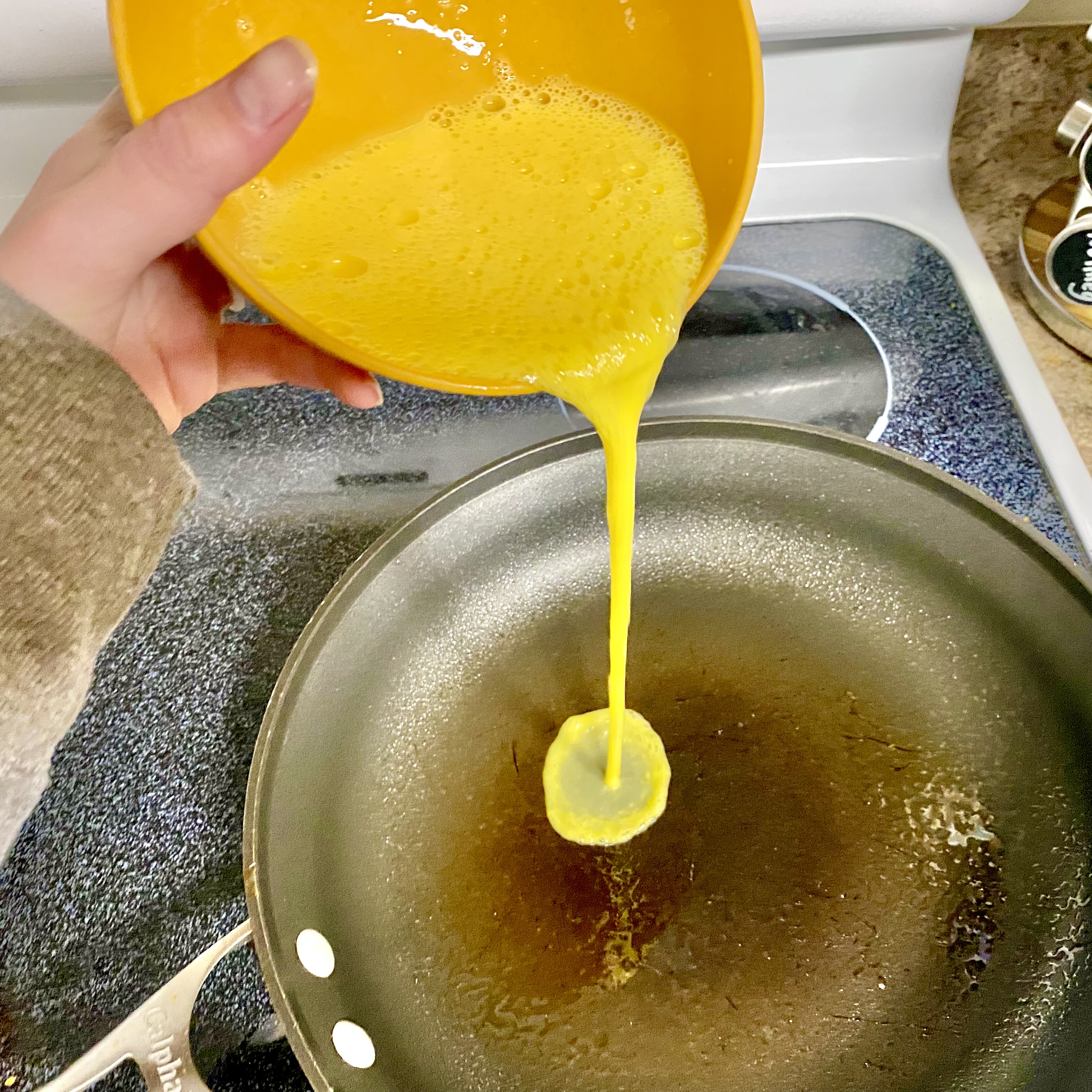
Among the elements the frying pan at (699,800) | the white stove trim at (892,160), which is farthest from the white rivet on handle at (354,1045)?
the white stove trim at (892,160)

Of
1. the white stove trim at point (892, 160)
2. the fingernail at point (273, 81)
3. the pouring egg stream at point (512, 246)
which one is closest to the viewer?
the fingernail at point (273, 81)

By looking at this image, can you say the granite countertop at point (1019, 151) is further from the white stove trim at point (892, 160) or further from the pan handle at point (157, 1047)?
the pan handle at point (157, 1047)

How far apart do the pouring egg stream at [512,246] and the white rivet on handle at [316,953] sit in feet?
0.93

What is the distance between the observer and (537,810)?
51 centimetres

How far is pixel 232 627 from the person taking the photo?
57 cm

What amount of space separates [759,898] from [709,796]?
0.20 feet

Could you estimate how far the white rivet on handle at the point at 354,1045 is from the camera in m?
0.42

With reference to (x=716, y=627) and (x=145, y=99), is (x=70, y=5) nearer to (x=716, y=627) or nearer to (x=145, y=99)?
(x=145, y=99)

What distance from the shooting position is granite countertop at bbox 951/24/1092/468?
0.63 metres

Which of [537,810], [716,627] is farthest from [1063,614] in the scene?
[537,810]

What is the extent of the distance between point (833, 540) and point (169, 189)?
0.44 meters

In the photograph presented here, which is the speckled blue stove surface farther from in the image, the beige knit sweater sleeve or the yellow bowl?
the yellow bowl

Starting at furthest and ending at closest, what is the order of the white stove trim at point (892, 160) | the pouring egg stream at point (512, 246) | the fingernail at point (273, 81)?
the white stove trim at point (892, 160) → the pouring egg stream at point (512, 246) → the fingernail at point (273, 81)

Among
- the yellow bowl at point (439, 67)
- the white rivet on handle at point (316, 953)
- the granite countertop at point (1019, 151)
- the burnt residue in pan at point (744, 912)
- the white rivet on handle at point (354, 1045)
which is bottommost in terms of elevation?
the burnt residue in pan at point (744, 912)
